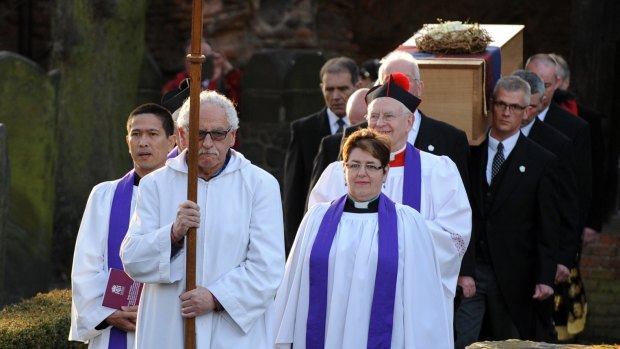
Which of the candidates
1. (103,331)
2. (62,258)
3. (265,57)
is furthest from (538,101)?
(265,57)

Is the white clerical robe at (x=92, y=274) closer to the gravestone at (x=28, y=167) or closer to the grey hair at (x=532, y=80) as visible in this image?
the grey hair at (x=532, y=80)

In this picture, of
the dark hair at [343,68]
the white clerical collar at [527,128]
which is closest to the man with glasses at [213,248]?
the white clerical collar at [527,128]

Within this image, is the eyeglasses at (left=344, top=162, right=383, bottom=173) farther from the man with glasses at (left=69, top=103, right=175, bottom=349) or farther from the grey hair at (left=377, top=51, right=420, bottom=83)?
the grey hair at (left=377, top=51, right=420, bottom=83)

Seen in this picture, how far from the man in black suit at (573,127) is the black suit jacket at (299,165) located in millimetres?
1471

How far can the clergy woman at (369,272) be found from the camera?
676 cm

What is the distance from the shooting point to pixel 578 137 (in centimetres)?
990

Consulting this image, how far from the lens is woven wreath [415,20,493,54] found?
8883 mm

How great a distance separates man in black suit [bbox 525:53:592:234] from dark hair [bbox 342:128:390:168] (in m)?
3.21

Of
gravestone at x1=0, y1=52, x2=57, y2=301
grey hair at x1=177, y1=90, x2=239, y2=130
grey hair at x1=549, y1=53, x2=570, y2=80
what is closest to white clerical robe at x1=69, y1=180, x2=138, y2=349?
grey hair at x1=177, y1=90, x2=239, y2=130

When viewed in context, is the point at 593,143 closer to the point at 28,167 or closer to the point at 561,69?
the point at 561,69

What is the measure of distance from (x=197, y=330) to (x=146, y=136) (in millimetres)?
1225

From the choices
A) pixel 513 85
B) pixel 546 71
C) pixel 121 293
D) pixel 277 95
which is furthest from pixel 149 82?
pixel 121 293

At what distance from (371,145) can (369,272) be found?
577 mm

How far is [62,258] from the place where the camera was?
1320cm
